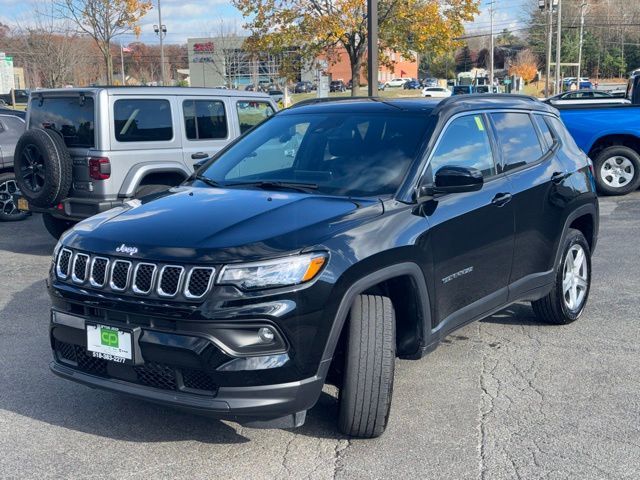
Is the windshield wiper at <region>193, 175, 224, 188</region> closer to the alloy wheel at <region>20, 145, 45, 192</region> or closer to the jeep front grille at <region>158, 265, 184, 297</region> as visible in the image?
the jeep front grille at <region>158, 265, 184, 297</region>

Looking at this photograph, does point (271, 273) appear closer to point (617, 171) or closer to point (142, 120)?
point (142, 120)

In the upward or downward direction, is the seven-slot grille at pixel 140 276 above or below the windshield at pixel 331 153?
below

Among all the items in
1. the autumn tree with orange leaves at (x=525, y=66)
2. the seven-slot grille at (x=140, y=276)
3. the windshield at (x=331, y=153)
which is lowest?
the seven-slot grille at (x=140, y=276)

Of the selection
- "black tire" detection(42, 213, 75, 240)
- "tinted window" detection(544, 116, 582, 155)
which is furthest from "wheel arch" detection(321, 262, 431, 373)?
"black tire" detection(42, 213, 75, 240)

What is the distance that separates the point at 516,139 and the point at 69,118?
536cm

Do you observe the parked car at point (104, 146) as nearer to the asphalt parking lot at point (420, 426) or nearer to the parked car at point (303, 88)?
the asphalt parking lot at point (420, 426)

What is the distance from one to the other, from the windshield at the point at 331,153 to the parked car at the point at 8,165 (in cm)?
696

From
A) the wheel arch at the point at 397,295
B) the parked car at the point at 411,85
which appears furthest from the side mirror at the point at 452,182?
the parked car at the point at 411,85

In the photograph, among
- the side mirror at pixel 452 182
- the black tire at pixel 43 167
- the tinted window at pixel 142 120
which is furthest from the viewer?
the tinted window at pixel 142 120

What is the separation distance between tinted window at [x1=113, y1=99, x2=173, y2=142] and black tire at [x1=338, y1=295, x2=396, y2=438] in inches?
218

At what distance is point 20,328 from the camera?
Result: 6109 millimetres

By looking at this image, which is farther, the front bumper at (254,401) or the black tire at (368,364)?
the black tire at (368,364)

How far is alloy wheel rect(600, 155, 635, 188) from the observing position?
12914 mm

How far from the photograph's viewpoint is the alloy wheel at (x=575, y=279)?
5945mm
